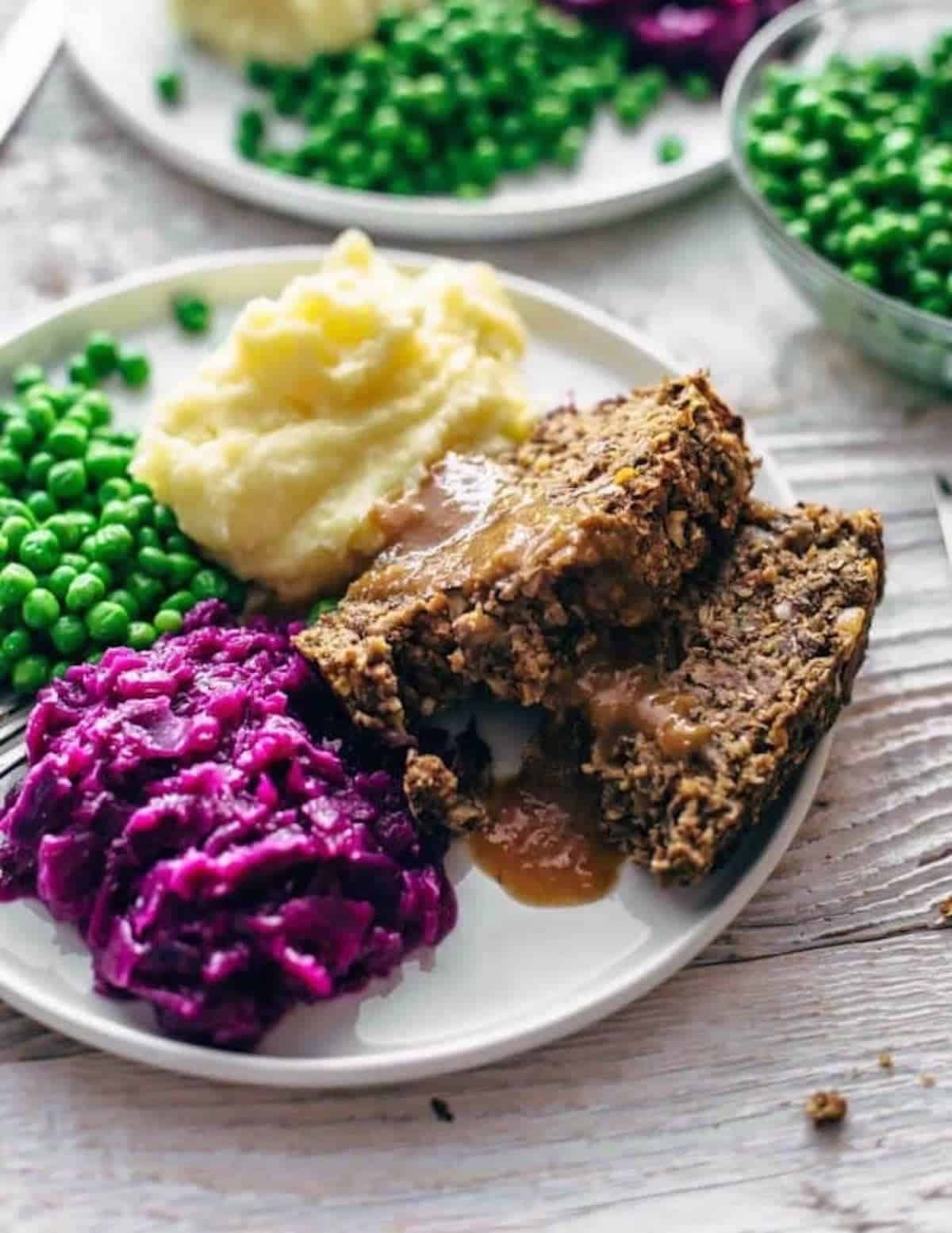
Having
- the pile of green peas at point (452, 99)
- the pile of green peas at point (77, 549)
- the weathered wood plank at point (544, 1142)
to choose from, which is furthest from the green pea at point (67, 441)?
the pile of green peas at point (452, 99)

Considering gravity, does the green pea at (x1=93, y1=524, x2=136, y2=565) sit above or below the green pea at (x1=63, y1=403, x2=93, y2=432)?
below

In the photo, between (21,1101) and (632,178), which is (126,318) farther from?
(21,1101)

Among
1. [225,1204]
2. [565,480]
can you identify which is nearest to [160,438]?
[565,480]

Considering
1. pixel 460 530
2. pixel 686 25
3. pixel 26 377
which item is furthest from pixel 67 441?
pixel 686 25

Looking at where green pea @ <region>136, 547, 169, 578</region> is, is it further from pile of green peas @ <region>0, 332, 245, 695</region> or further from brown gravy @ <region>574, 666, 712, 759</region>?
brown gravy @ <region>574, 666, 712, 759</region>

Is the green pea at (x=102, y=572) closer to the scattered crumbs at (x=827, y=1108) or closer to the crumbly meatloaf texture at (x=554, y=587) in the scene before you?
the crumbly meatloaf texture at (x=554, y=587)

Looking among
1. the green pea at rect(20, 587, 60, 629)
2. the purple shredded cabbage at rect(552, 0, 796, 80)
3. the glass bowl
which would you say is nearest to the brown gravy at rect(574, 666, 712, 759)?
the green pea at rect(20, 587, 60, 629)
